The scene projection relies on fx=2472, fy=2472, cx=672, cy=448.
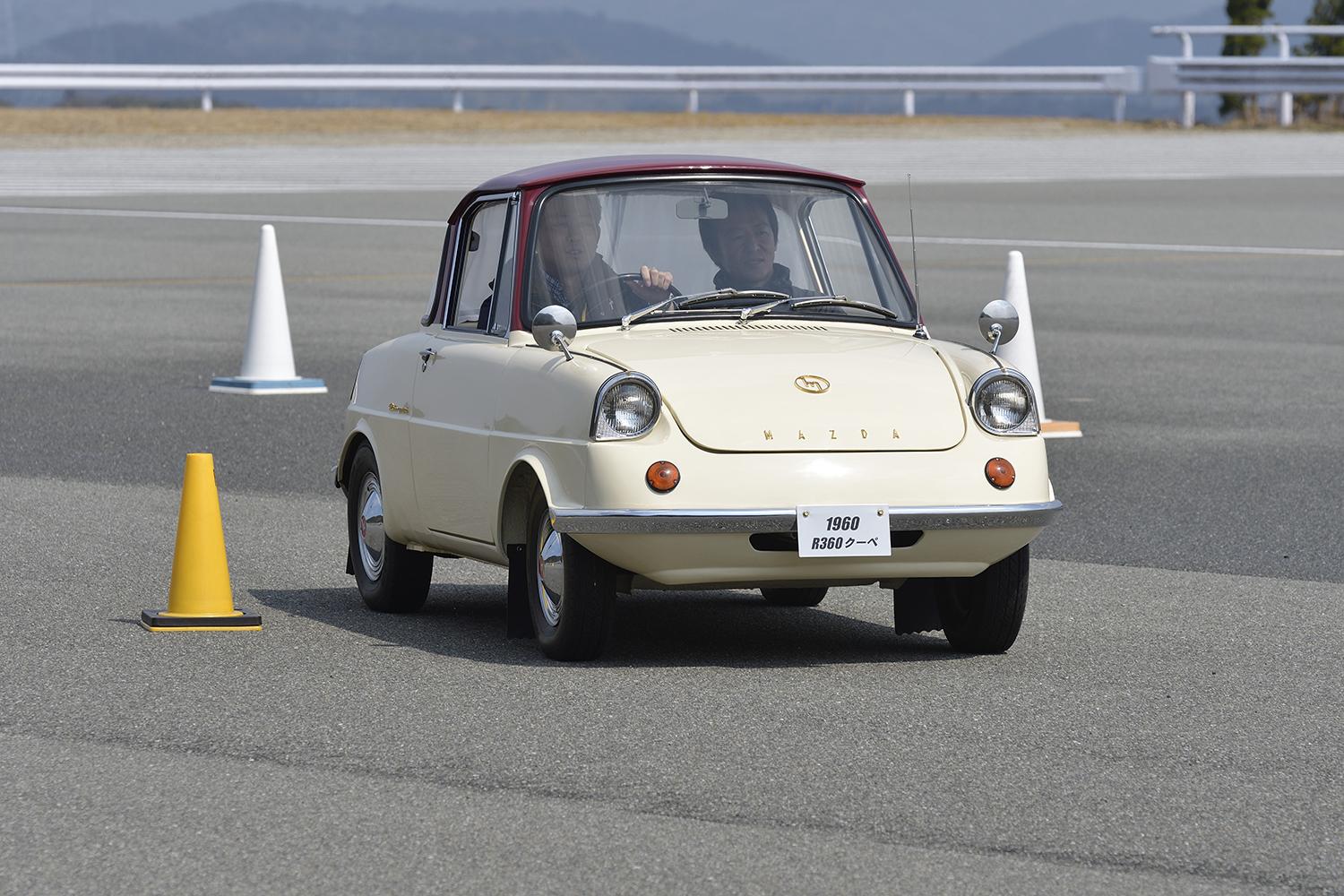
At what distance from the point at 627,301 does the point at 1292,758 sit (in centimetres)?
267

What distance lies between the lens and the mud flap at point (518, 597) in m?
7.41

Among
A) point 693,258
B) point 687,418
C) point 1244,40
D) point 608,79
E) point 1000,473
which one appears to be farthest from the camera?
point 1244,40

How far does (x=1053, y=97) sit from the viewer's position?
149 ft

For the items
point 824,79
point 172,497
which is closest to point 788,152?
point 824,79

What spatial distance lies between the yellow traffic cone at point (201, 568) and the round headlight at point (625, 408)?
57.8 inches

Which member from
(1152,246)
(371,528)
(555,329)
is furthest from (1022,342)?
(1152,246)

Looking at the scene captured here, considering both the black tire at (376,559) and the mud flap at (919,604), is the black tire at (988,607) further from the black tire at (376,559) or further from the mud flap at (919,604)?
the black tire at (376,559)

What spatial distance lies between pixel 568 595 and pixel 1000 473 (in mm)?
1279

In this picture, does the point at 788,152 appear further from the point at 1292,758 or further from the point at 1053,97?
the point at 1292,758

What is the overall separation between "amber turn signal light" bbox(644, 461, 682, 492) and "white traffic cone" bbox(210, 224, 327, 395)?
8.06 m

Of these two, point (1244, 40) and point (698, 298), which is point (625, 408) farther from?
point (1244, 40)

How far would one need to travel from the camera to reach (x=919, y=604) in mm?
7516

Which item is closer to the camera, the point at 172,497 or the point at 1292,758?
the point at 1292,758

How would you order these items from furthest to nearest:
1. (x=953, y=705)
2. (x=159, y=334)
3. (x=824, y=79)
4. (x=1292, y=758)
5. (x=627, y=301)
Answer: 1. (x=824, y=79)
2. (x=159, y=334)
3. (x=627, y=301)
4. (x=953, y=705)
5. (x=1292, y=758)
